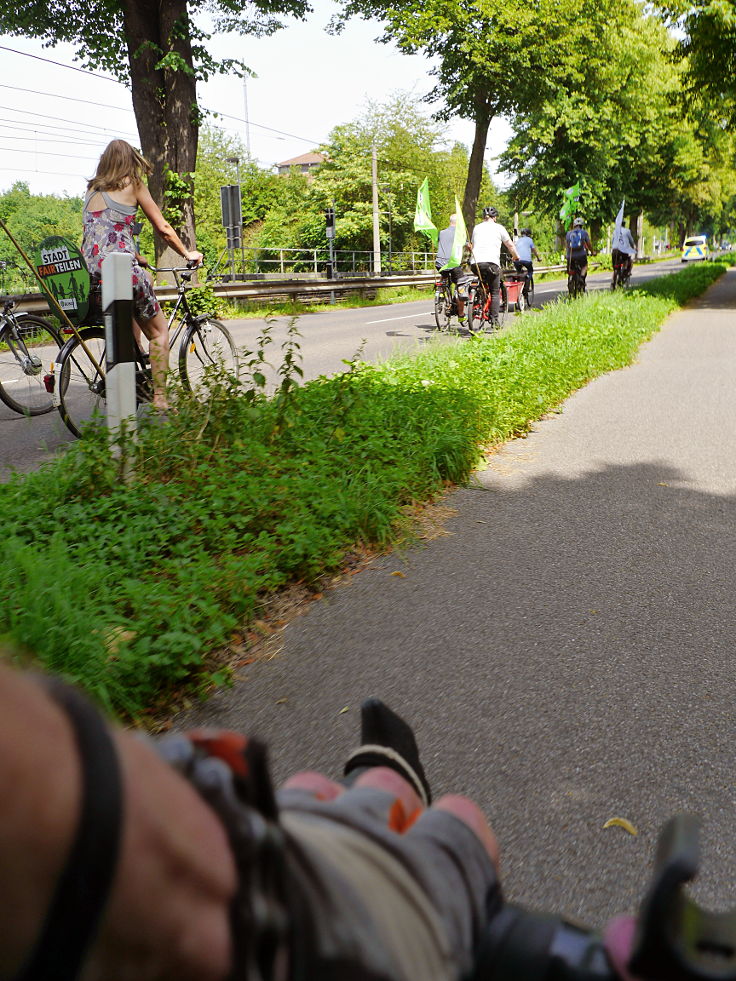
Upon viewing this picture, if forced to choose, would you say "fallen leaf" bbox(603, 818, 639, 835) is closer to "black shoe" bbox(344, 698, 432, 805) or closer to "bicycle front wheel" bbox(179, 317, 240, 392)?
"black shoe" bbox(344, 698, 432, 805)

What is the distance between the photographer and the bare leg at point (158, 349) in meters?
6.00

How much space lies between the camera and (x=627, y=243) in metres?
24.8

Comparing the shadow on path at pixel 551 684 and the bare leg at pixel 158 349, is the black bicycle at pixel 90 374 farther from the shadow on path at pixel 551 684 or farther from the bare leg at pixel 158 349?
the shadow on path at pixel 551 684

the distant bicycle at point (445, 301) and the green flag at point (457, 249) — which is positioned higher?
the green flag at point (457, 249)

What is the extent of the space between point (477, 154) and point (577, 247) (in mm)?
7068

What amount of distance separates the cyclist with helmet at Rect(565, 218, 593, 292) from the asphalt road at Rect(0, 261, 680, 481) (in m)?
3.70

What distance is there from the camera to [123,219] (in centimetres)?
654

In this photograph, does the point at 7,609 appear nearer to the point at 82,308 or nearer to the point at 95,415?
the point at 95,415

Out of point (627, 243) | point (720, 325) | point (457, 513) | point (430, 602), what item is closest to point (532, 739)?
point (430, 602)

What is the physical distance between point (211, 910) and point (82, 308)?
6.45 m

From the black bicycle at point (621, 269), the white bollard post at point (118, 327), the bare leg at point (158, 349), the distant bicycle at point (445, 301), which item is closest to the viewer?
the white bollard post at point (118, 327)

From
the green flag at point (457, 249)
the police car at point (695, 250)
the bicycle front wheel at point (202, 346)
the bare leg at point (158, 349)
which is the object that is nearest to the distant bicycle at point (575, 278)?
the green flag at point (457, 249)

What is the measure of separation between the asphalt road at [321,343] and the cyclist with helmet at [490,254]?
127 cm

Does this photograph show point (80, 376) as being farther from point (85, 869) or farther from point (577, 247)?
point (577, 247)
